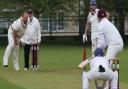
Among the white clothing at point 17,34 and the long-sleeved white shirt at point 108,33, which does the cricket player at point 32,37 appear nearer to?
the white clothing at point 17,34

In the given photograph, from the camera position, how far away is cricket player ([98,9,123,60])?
44.5ft

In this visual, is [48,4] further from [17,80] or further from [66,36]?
[17,80]

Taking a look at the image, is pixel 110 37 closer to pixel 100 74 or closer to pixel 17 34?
pixel 100 74

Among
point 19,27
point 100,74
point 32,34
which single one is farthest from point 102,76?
point 32,34

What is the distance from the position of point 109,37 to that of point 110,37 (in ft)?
0.09

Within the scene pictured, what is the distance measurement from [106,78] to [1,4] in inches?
1033

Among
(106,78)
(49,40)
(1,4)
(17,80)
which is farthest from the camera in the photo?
(49,40)

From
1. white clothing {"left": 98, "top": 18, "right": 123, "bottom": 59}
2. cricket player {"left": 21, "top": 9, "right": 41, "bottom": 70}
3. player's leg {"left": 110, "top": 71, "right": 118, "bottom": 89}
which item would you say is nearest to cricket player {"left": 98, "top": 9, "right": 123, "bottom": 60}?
white clothing {"left": 98, "top": 18, "right": 123, "bottom": 59}

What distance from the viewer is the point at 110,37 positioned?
13609 millimetres

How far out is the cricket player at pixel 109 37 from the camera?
44.5 ft

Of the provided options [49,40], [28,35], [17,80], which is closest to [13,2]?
[49,40]

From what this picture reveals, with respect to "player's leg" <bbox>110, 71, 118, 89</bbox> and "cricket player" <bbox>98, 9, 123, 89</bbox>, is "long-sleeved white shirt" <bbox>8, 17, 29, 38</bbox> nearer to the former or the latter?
"cricket player" <bbox>98, 9, 123, 89</bbox>

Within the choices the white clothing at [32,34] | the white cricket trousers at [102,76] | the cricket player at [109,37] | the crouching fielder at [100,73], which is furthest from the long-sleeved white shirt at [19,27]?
the white cricket trousers at [102,76]

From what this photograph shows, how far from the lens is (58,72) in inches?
741
